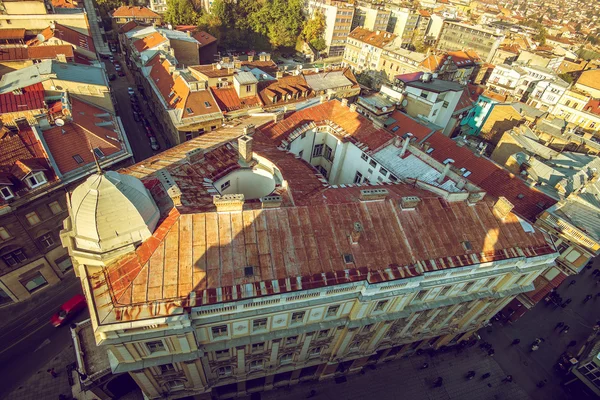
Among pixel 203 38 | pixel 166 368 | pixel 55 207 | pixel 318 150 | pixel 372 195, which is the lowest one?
pixel 166 368

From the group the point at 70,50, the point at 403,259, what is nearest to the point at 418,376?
the point at 403,259

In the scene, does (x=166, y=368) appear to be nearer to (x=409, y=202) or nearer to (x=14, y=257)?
(x=14, y=257)

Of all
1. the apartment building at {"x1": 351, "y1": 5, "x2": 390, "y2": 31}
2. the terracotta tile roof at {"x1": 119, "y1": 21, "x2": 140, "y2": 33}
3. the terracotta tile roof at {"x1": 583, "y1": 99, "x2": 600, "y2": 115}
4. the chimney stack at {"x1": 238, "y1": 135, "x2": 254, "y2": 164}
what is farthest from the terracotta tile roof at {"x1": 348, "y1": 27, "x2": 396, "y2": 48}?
the chimney stack at {"x1": 238, "y1": 135, "x2": 254, "y2": 164}

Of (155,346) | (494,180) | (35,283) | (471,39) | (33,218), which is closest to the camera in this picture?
(155,346)

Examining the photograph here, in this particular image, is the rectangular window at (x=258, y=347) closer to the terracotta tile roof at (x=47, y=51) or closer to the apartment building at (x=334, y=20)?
the terracotta tile roof at (x=47, y=51)

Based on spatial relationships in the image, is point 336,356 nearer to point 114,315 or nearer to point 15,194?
point 114,315

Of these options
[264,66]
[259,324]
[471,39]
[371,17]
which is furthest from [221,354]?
[471,39]
